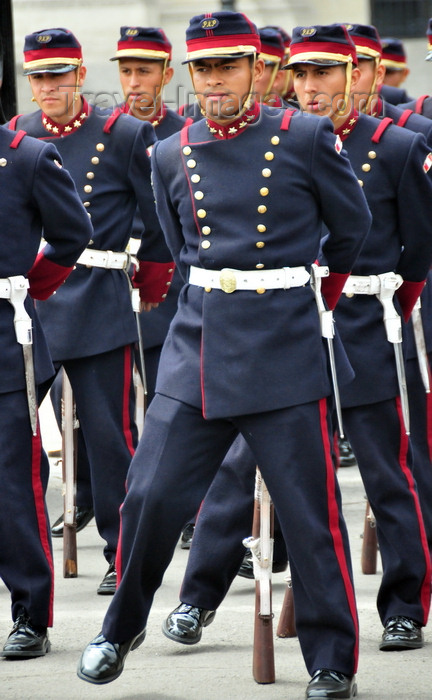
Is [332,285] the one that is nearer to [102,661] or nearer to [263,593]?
[263,593]

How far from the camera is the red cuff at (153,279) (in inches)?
251

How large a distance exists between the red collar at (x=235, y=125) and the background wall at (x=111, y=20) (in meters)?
11.7

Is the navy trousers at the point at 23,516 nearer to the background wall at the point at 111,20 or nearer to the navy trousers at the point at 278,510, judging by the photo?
the navy trousers at the point at 278,510

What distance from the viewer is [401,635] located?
5.17 metres

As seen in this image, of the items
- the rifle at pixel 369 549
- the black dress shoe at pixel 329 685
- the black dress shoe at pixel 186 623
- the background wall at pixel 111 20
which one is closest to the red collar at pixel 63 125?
the rifle at pixel 369 549

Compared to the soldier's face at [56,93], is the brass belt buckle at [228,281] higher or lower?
lower

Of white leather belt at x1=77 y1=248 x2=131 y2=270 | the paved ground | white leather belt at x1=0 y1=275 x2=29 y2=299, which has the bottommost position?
the paved ground

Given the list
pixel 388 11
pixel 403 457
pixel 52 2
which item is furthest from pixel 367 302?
pixel 388 11

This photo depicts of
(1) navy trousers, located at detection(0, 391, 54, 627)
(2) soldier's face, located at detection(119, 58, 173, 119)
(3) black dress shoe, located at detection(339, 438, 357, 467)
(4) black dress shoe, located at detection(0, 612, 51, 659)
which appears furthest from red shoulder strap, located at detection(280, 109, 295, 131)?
(3) black dress shoe, located at detection(339, 438, 357, 467)

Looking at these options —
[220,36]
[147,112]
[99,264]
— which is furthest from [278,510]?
[147,112]

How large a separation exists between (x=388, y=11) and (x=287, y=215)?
1524 centimetres

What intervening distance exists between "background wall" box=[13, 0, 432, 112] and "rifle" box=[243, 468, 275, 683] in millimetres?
11752

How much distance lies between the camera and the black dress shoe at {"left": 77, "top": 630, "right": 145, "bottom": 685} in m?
4.53

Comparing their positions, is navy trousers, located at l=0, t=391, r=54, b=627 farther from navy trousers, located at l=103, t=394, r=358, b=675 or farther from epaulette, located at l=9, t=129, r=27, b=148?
epaulette, located at l=9, t=129, r=27, b=148
